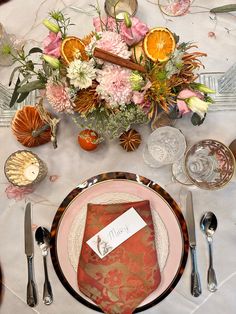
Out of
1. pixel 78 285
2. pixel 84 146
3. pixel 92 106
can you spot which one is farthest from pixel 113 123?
pixel 78 285

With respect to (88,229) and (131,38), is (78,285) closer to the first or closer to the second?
(88,229)

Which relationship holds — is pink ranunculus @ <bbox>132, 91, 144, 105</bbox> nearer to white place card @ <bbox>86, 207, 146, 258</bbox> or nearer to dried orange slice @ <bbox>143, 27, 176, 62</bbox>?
dried orange slice @ <bbox>143, 27, 176, 62</bbox>

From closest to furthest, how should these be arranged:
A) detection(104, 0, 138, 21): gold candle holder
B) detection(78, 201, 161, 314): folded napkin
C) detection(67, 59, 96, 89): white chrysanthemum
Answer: detection(67, 59, 96, 89): white chrysanthemum → detection(78, 201, 161, 314): folded napkin → detection(104, 0, 138, 21): gold candle holder

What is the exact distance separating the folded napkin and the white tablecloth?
5 cm

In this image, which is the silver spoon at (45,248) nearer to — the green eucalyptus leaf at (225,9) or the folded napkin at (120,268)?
the folded napkin at (120,268)

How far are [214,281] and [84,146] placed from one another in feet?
1.45

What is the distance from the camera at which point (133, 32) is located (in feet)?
2.73

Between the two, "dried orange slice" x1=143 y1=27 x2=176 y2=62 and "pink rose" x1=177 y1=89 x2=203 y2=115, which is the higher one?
"dried orange slice" x1=143 y1=27 x2=176 y2=62

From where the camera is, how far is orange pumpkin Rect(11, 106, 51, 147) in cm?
98

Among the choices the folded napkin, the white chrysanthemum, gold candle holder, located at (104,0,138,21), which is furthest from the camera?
gold candle holder, located at (104,0,138,21)

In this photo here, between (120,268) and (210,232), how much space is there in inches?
8.9

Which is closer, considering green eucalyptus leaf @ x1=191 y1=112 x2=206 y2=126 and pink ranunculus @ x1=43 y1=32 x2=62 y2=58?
pink ranunculus @ x1=43 y1=32 x2=62 y2=58

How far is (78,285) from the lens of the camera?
934 millimetres

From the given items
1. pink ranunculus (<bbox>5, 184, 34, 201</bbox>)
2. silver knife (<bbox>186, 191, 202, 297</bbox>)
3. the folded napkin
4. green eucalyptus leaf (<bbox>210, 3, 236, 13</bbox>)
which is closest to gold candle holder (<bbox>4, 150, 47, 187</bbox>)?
pink ranunculus (<bbox>5, 184, 34, 201</bbox>)
